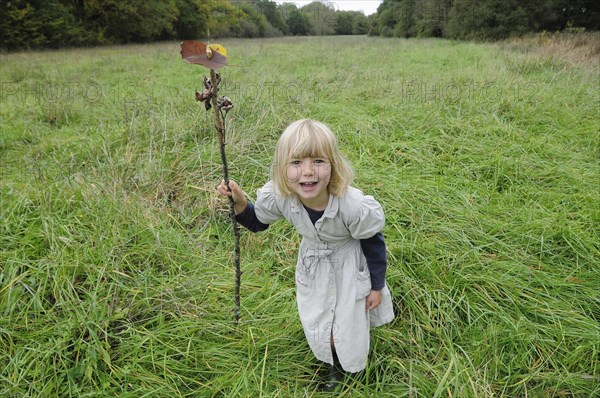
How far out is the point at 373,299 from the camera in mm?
1298

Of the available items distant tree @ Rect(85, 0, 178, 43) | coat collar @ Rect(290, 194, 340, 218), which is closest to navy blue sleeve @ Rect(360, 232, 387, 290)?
coat collar @ Rect(290, 194, 340, 218)

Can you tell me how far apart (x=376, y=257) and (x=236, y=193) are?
0.54 m

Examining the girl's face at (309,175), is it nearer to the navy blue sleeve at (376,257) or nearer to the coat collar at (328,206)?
the coat collar at (328,206)

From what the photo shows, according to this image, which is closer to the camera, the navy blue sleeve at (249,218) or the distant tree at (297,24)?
the navy blue sleeve at (249,218)

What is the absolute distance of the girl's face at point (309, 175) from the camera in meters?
1.12

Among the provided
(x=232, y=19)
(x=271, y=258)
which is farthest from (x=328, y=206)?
(x=232, y=19)

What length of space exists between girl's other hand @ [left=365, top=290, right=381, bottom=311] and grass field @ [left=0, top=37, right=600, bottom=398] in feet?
0.99

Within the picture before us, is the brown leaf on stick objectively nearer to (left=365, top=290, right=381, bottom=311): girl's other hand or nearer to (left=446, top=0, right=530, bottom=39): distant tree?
(left=365, top=290, right=381, bottom=311): girl's other hand

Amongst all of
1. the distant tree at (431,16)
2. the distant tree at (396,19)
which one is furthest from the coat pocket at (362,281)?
the distant tree at (396,19)

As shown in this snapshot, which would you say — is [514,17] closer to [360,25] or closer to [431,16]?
[431,16]

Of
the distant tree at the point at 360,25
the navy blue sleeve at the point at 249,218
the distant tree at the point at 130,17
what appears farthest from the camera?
the distant tree at the point at 360,25

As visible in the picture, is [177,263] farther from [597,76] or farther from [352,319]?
[597,76]

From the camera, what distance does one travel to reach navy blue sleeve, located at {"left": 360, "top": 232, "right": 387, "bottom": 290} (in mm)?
1237

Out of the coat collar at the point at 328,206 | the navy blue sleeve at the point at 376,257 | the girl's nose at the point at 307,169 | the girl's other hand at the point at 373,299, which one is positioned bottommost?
the girl's other hand at the point at 373,299
